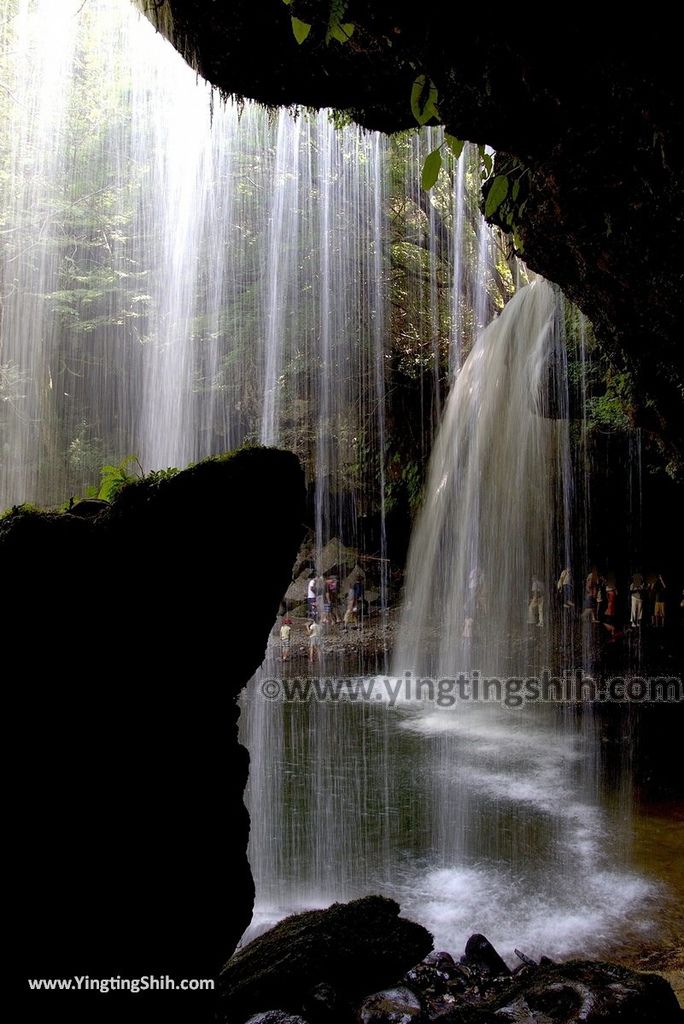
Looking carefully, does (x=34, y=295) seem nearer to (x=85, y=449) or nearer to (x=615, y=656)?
(x=85, y=449)

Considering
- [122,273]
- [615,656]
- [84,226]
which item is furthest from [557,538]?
[84,226]

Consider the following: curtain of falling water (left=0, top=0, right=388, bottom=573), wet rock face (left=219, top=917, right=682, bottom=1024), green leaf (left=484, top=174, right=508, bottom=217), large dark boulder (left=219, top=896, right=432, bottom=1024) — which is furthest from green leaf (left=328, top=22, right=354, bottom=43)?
curtain of falling water (left=0, top=0, right=388, bottom=573)

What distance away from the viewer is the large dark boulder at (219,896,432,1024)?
394 cm

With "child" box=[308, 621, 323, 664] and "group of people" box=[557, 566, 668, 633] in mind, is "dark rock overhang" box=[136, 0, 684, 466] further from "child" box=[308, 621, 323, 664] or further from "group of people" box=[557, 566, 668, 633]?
"child" box=[308, 621, 323, 664]

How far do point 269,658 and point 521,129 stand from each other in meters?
13.0

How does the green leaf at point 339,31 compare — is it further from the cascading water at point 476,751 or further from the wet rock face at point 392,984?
the cascading water at point 476,751

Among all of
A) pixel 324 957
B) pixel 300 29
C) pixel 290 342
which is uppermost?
pixel 290 342

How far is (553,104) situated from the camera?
12.8ft

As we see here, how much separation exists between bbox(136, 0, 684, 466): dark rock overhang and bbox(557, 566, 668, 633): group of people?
17.8ft

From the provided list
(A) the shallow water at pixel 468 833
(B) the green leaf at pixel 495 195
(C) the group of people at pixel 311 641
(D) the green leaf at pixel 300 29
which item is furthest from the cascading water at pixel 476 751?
(D) the green leaf at pixel 300 29

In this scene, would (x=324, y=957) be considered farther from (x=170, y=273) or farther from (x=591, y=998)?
(x=170, y=273)

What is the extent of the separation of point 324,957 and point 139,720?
2508 mm

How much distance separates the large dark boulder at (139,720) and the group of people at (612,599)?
10.5 meters

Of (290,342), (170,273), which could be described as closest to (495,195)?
(290,342)
